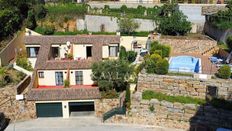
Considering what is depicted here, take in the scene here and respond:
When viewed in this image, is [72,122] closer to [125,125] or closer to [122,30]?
[125,125]

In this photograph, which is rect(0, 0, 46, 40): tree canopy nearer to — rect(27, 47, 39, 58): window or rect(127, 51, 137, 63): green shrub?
rect(27, 47, 39, 58): window

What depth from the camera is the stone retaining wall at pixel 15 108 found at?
36219mm

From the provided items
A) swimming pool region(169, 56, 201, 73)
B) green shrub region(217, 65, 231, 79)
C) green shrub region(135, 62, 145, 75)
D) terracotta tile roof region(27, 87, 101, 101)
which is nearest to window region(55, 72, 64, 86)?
terracotta tile roof region(27, 87, 101, 101)

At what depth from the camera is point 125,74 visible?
122 feet

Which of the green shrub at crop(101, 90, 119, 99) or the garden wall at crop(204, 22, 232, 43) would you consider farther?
the garden wall at crop(204, 22, 232, 43)

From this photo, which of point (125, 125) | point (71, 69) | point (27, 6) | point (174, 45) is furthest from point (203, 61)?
point (27, 6)

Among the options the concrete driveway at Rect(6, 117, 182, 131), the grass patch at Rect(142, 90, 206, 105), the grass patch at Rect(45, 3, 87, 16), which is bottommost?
the concrete driveway at Rect(6, 117, 182, 131)

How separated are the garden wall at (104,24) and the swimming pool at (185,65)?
1675 centimetres

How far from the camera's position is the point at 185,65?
116 feet

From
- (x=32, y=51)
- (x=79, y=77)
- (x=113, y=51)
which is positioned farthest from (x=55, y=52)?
(x=113, y=51)

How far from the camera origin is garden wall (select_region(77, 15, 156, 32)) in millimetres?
53312

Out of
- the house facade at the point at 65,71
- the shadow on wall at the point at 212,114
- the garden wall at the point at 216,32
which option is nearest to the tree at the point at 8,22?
the house facade at the point at 65,71

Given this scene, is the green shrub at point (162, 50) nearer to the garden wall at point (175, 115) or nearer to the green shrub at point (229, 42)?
the green shrub at point (229, 42)

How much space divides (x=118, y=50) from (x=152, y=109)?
42.7ft
